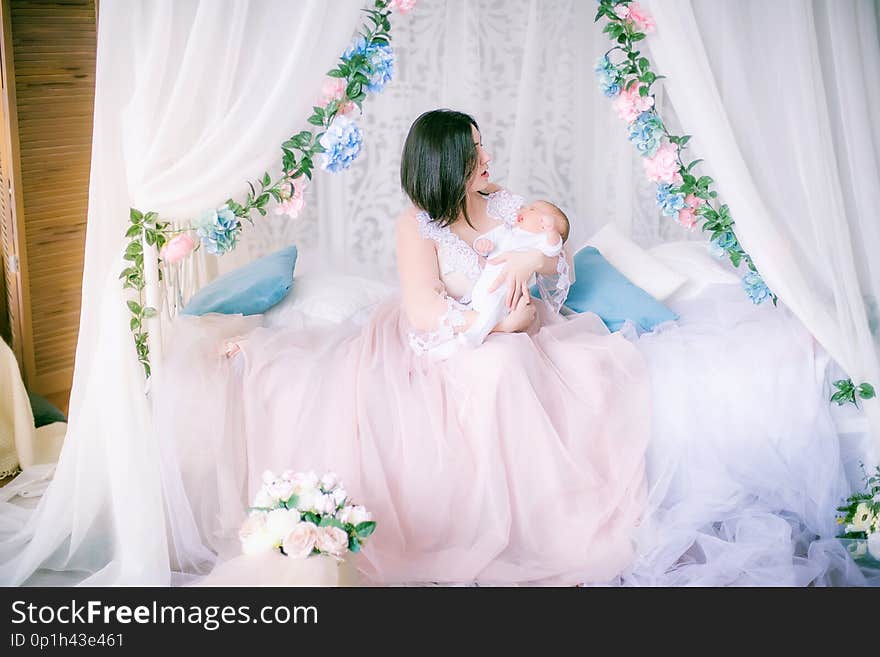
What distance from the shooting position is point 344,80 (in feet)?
9.44

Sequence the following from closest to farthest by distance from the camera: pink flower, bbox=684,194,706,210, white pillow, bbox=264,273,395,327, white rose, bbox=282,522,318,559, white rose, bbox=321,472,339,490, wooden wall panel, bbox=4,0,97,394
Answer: white rose, bbox=282,522,318,559
white rose, bbox=321,472,339,490
pink flower, bbox=684,194,706,210
white pillow, bbox=264,273,395,327
wooden wall panel, bbox=4,0,97,394

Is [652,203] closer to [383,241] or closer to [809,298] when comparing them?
[383,241]

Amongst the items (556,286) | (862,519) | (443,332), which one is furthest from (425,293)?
(862,519)

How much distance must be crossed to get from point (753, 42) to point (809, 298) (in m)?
0.69

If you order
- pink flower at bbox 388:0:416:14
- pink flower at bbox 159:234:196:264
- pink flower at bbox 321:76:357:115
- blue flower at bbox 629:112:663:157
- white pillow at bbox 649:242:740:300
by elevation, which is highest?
pink flower at bbox 388:0:416:14

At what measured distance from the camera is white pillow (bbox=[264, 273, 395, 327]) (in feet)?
11.3

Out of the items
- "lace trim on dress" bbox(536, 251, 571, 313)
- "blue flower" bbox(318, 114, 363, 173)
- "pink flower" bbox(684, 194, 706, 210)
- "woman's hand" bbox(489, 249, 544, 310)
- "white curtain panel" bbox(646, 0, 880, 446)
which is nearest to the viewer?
"white curtain panel" bbox(646, 0, 880, 446)

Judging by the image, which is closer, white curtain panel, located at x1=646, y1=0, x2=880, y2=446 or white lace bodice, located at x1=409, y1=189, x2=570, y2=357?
white curtain panel, located at x1=646, y1=0, x2=880, y2=446

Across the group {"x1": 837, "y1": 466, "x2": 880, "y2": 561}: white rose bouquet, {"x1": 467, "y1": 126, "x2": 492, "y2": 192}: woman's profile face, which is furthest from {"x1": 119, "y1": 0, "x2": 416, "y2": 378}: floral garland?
{"x1": 837, "y1": 466, "x2": 880, "y2": 561}: white rose bouquet

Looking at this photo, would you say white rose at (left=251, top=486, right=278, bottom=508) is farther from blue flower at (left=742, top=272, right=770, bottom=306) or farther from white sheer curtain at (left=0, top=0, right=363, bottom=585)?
blue flower at (left=742, top=272, right=770, bottom=306)

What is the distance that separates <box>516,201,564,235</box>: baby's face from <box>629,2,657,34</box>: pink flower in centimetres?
64

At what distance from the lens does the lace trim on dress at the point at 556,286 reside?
3.29 meters
